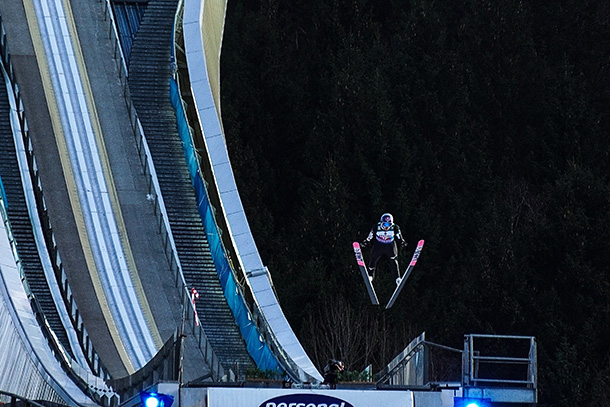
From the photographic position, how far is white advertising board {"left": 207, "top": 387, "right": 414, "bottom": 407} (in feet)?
59.4

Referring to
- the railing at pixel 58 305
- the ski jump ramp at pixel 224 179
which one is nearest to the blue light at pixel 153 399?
the railing at pixel 58 305

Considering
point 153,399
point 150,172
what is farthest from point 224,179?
point 153,399

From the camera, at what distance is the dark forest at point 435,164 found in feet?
123

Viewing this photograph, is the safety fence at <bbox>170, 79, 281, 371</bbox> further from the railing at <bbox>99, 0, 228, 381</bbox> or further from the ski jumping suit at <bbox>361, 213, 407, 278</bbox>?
the ski jumping suit at <bbox>361, 213, 407, 278</bbox>

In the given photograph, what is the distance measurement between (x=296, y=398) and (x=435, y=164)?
86.0 feet

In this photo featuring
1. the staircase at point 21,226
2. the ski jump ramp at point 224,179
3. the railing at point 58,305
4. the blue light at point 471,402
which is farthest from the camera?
the ski jump ramp at point 224,179

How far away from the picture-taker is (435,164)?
43.9m

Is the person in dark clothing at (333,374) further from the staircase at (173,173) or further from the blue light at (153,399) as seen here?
the staircase at (173,173)

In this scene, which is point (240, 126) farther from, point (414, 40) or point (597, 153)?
point (597, 153)

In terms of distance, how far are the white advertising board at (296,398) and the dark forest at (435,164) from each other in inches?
678

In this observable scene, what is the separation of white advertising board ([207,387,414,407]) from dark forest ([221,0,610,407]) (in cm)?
1722

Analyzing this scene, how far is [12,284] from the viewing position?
2403 cm

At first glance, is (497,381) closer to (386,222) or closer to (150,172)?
(386,222)

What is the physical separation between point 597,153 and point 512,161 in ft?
8.67
